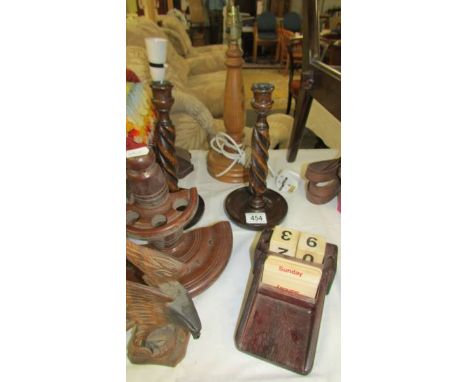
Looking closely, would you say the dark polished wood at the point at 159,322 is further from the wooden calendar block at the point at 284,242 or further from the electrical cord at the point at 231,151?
the electrical cord at the point at 231,151

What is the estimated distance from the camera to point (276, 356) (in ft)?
1.45

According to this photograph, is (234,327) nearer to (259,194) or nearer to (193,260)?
(193,260)

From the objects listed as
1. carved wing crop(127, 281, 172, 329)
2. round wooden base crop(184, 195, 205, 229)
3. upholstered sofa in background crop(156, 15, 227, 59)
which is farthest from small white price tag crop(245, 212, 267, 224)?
upholstered sofa in background crop(156, 15, 227, 59)

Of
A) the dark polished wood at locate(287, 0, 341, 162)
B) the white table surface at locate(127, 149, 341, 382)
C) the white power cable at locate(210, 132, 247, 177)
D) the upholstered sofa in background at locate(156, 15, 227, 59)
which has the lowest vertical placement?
the white table surface at locate(127, 149, 341, 382)

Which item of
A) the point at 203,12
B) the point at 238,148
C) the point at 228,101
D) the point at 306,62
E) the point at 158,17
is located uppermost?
the point at 203,12

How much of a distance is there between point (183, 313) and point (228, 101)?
59cm

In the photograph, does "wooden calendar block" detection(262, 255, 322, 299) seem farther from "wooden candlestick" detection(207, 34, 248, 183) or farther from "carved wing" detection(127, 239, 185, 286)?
"wooden candlestick" detection(207, 34, 248, 183)

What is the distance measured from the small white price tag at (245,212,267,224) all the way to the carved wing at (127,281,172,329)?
315mm

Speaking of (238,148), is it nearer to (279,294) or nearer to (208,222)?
(208,222)

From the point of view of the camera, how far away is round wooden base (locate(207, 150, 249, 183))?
835 millimetres

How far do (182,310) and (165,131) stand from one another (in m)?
0.40

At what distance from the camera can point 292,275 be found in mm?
460

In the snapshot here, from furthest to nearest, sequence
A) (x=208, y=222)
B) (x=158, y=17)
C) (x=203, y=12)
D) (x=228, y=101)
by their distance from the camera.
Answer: (x=203, y=12)
(x=158, y=17)
(x=228, y=101)
(x=208, y=222)
